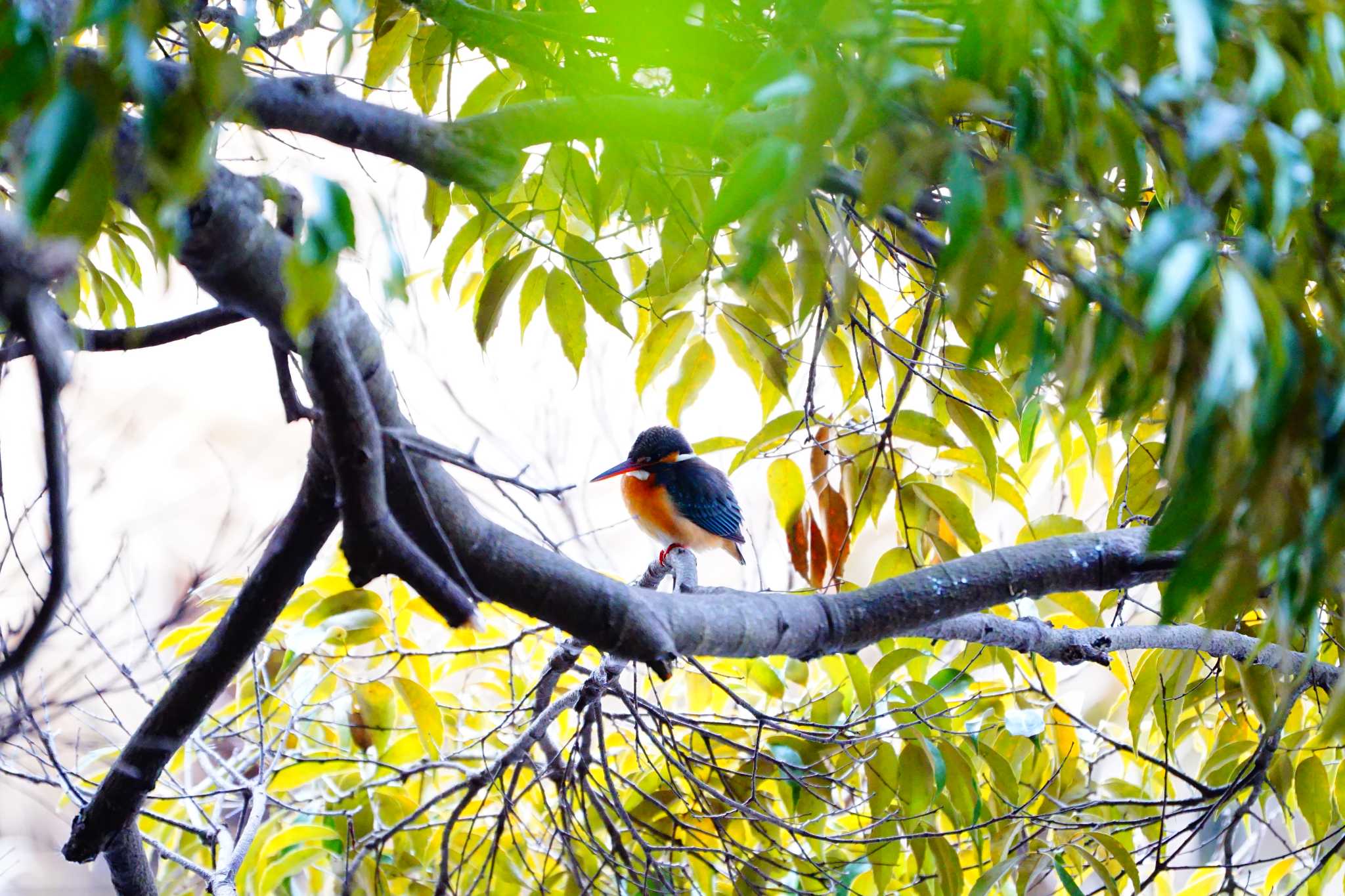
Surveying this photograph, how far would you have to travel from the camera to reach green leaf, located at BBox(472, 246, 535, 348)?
1.08 metres

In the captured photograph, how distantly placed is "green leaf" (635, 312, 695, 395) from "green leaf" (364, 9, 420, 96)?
43 cm

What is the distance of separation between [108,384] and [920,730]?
327cm

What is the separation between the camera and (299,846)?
133 cm

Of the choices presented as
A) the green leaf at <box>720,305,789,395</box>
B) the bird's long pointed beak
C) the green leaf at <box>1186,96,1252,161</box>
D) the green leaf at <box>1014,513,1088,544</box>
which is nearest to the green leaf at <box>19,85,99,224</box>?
the green leaf at <box>1186,96,1252,161</box>

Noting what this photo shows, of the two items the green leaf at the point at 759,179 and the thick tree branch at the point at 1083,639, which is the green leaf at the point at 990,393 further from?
the green leaf at the point at 759,179

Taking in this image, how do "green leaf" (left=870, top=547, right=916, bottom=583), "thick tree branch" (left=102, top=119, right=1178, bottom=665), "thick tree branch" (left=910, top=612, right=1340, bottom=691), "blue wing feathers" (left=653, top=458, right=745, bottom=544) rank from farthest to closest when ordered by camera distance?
"blue wing feathers" (left=653, top=458, right=745, bottom=544), "green leaf" (left=870, top=547, right=916, bottom=583), "thick tree branch" (left=910, top=612, right=1340, bottom=691), "thick tree branch" (left=102, top=119, right=1178, bottom=665)

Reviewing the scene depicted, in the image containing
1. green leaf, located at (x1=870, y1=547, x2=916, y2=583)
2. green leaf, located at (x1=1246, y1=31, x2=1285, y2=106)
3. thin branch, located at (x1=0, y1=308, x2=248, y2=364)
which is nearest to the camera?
green leaf, located at (x1=1246, y1=31, x2=1285, y2=106)

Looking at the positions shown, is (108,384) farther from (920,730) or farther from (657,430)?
(920,730)

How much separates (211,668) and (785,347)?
0.67 meters

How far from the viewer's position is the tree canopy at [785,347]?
0.42 m

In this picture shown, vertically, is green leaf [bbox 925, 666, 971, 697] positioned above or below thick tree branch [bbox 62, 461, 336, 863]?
above

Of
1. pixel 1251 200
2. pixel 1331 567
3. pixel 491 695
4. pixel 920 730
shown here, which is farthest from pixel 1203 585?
pixel 491 695

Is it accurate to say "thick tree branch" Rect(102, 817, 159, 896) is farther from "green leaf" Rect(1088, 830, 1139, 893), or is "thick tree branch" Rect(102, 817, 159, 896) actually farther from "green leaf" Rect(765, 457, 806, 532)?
"green leaf" Rect(1088, 830, 1139, 893)

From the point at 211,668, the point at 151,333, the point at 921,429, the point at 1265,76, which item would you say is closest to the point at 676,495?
the point at 921,429
